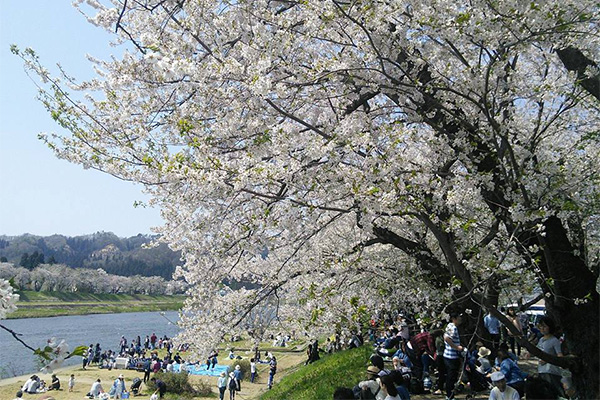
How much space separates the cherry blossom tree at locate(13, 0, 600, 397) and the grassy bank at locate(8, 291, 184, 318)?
64.1 m

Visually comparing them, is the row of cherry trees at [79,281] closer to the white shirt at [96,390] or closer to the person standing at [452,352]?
the white shirt at [96,390]

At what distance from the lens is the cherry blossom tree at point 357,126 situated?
510 cm

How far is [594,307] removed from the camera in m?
6.04

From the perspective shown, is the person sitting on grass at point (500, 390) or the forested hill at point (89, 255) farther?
the forested hill at point (89, 255)

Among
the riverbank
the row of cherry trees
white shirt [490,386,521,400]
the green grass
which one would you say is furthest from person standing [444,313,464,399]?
the row of cherry trees

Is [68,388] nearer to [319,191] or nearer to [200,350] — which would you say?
[200,350]

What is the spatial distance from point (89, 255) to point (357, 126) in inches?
7478

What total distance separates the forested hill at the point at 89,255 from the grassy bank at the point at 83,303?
14.1 metres

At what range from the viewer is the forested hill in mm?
131375

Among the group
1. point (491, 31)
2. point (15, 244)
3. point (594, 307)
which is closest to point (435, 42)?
point (491, 31)

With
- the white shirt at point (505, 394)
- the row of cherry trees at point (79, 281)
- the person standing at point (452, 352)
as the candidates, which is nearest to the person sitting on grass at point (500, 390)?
the white shirt at point (505, 394)

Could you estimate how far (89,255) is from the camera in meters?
176

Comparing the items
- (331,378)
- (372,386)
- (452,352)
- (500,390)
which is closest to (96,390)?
(331,378)

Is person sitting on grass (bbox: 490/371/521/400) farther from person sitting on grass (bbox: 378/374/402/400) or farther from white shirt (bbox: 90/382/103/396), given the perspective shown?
white shirt (bbox: 90/382/103/396)
